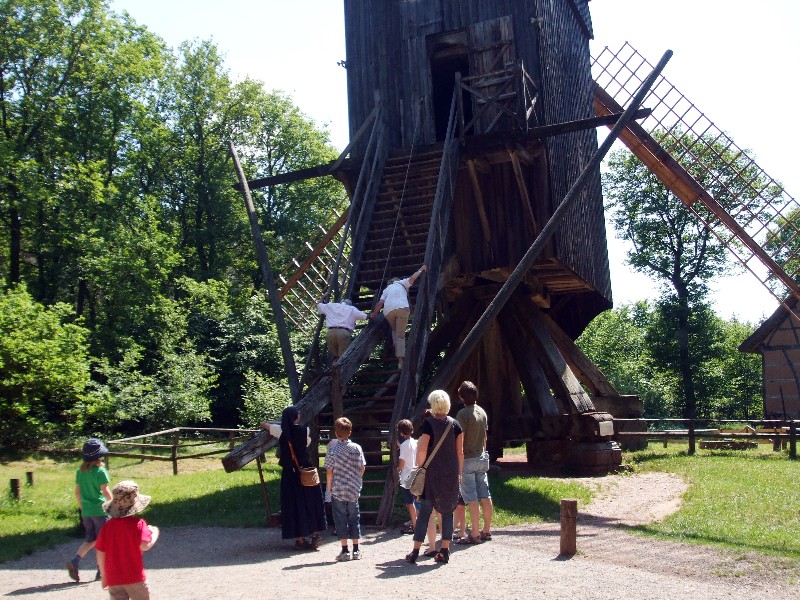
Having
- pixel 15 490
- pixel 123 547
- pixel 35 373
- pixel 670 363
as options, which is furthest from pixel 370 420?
pixel 670 363

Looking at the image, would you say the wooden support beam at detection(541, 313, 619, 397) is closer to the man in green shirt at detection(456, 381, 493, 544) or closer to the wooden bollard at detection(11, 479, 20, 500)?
the man in green shirt at detection(456, 381, 493, 544)

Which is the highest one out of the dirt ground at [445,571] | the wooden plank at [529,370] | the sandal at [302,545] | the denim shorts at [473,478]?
the wooden plank at [529,370]

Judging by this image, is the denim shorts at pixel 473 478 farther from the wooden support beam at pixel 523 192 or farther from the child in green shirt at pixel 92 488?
the wooden support beam at pixel 523 192

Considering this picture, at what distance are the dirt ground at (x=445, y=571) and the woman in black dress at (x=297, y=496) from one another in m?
0.24

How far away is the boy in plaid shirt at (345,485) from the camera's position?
28.0ft

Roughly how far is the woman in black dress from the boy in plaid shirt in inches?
14.6

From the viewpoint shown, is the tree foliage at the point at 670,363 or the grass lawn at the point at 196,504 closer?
the grass lawn at the point at 196,504

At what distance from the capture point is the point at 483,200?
17.0 meters

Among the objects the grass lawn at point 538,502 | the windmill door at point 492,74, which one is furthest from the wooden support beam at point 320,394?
the windmill door at point 492,74

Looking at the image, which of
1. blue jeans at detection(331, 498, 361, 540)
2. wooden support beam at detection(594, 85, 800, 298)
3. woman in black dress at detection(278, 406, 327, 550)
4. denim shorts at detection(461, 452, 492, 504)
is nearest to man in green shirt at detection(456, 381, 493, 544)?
denim shorts at detection(461, 452, 492, 504)

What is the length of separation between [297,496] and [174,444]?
11.1 meters

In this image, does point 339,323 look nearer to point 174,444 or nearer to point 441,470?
point 441,470

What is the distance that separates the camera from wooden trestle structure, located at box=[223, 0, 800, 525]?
574 inches

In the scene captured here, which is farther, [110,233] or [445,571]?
[110,233]
